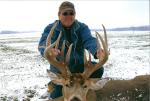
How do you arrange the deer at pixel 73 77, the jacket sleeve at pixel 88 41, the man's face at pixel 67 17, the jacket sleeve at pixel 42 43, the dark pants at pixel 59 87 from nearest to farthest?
the deer at pixel 73 77 → the jacket sleeve at pixel 42 43 → the jacket sleeve at pixel 88 41 → the dark pants at pixel 59 87 → the man's face at pixel 67 17

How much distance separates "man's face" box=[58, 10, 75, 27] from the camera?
716 centimetres

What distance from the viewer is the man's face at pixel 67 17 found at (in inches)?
282

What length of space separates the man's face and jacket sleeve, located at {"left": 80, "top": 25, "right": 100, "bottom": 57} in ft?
1.08

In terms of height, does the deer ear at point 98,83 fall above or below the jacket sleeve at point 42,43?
below

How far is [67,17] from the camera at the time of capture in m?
7.18

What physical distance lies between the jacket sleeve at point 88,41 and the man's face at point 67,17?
0.33 metres

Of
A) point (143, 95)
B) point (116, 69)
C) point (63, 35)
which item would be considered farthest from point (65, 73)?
point (116, 69)

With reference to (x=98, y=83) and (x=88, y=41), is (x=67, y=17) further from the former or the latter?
(x=98, y=83)

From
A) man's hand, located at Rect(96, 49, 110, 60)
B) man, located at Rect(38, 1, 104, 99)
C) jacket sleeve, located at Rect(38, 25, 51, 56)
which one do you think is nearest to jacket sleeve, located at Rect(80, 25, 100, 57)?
man, located at Rect(38, 1, 104, 99)

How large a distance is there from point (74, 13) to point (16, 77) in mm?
7476

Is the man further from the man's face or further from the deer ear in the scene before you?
the deer ear

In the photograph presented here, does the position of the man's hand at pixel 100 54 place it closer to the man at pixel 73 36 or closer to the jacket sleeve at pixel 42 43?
the man at pixel 73 36

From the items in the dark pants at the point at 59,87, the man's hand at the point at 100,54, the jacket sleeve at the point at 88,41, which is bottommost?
the dark pants at the point at 59,87

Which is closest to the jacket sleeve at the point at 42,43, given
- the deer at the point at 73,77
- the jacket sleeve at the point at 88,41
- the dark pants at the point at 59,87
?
the deer at the point at 73,77
